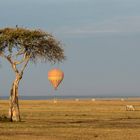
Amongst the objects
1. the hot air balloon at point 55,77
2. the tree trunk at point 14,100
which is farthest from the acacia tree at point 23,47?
the hot air balloon at point 55,77

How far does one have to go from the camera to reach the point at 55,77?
119312 millimetres

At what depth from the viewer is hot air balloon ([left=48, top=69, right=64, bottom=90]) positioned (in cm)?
11638

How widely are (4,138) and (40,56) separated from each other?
66.7ft

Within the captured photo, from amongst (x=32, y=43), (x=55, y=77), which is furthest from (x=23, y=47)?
(x=55, y=77)

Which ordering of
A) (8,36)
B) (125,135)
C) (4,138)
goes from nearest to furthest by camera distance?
(4,138), (125,135), (8,36)

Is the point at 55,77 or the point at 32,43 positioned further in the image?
the point at 55,77

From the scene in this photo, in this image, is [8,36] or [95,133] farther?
[8,36]

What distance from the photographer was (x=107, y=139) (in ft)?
114

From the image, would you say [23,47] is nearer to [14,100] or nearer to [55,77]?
[14,100]

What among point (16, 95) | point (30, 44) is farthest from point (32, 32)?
point (16, 95)

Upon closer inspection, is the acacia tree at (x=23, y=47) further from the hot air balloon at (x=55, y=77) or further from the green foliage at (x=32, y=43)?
the hot air balloon at (x=55, y=77)

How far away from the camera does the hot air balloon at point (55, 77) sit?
382ft

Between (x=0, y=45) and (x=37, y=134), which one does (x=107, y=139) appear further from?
(x=0, y=45)

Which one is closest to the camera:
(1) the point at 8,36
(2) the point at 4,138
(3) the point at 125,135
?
(2) the point at 4,138
